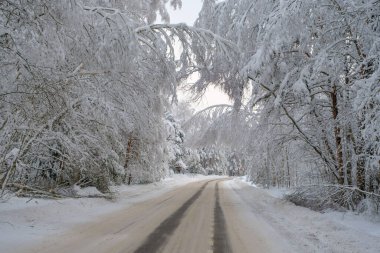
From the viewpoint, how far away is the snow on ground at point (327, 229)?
716cm

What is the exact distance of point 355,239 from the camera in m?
7.67

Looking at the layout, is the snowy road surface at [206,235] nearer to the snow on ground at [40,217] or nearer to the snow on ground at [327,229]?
the snow on ground at [327,229]

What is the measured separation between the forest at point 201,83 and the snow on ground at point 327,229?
0.69 metres

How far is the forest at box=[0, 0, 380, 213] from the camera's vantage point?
6.85 meters

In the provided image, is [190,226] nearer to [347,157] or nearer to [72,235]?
[72,235]

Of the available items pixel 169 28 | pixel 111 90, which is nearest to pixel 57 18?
pixel 169 28

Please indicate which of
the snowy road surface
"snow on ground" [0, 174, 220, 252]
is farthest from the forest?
the snowy road surface

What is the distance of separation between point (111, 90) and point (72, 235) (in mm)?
5300

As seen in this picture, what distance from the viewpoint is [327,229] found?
896 cm

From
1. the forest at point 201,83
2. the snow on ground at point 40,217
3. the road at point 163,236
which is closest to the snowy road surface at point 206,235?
the road at point 163,236

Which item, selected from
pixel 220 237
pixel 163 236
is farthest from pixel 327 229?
pixel 163 236

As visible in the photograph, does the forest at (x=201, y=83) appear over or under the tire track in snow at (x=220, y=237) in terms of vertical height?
over

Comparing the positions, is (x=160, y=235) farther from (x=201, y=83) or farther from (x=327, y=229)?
(x=201, y=83)

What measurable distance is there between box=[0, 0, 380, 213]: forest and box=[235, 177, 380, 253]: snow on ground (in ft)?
2.25
